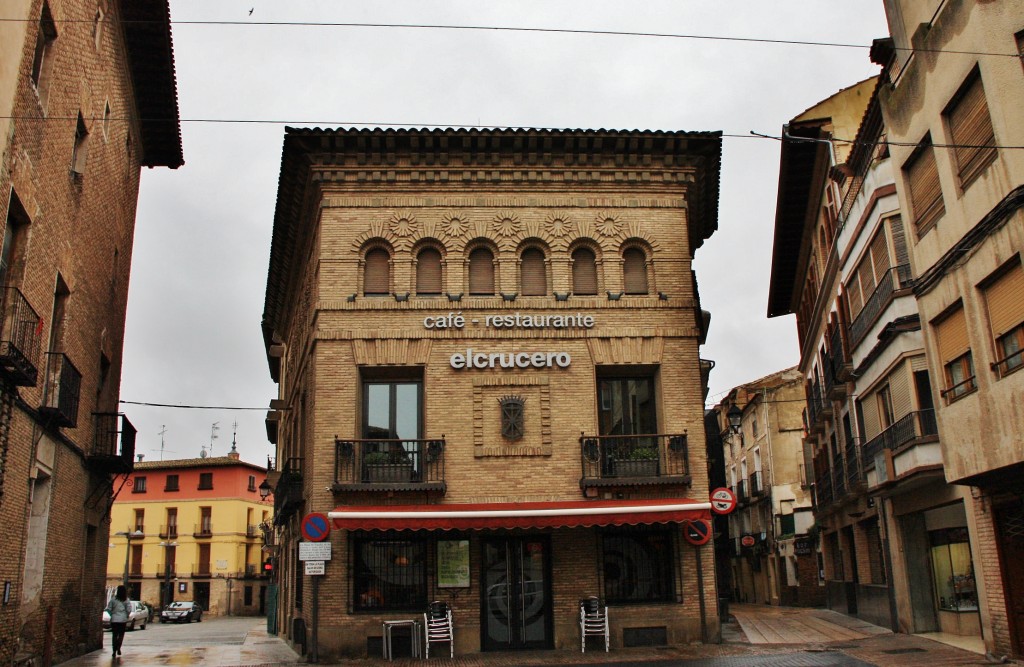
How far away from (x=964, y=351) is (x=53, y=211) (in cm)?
1555

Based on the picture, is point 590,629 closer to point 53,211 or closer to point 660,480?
point 660,480

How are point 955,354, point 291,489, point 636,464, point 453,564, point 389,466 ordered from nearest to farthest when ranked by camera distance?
point 955,354 < point 453,564 < point 389,466 < point 636,464 < point 291,489

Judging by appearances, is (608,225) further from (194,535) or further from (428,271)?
(194,535)

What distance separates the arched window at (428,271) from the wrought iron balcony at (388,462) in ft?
10.9

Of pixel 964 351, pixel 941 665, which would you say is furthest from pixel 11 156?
pixel 941 665

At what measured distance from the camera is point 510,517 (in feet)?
54.1

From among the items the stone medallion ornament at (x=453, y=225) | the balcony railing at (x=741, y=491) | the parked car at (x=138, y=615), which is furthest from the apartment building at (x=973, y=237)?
the parked car at (x=138, y=615)

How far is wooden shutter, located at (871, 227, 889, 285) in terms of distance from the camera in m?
19.0

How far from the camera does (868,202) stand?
64.3 feet

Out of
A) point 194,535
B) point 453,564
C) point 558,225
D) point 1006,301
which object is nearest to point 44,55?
point 558,225

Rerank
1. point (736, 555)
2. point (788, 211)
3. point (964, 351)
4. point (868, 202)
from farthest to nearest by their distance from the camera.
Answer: point (736, 555) → point (788, 211) → point (868, 202) → point (964, 351)

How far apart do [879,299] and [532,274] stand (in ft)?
24.4

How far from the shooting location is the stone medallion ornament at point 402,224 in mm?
19266

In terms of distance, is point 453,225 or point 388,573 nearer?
point 388,573
